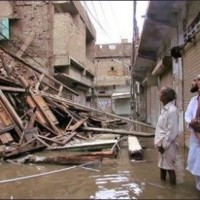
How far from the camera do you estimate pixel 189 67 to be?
37.2 ft

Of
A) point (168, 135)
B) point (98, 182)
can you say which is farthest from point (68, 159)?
point (168, 135)

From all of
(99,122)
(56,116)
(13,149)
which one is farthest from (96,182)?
(99,122)

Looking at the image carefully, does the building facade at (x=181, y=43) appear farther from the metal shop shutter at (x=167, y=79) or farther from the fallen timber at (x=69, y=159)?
the fallen timber at (x=69, y=159)

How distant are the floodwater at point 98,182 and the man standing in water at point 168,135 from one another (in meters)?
0.37

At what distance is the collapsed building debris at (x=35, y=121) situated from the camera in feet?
38.7

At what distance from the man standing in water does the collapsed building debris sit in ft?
16.5

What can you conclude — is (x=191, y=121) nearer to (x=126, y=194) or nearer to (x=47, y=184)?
(x=126, y=194)

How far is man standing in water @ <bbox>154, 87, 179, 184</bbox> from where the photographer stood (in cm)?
639

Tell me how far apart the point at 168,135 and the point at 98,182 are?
1.58m

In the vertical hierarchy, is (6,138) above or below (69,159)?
above

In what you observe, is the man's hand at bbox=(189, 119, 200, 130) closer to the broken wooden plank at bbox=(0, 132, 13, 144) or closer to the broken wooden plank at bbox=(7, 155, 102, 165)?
the broken wooden plank at bbox=(7, 155, 102, 165)

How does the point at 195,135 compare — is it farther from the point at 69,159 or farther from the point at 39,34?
the point at 39,34

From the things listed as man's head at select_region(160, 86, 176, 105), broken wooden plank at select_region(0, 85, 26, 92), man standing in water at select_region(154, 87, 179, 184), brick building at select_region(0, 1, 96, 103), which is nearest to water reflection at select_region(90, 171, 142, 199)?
man standing in water at select_region(154, 87, 179, 184)

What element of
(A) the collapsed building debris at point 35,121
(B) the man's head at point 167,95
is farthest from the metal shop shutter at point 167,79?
(B) the man's head at point 167,95
